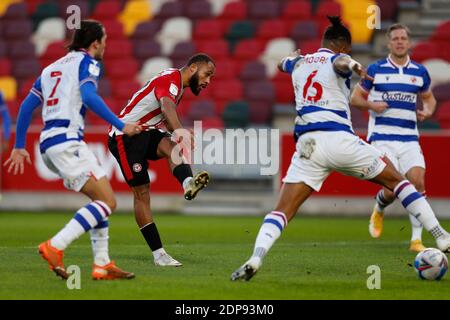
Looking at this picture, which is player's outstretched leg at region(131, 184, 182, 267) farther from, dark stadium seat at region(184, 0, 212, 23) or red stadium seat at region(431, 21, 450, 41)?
dark stadium seat at region(184, 0, 212, 23)

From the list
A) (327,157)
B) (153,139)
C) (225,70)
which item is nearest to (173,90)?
(153,139)

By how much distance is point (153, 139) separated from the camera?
886 centimetres

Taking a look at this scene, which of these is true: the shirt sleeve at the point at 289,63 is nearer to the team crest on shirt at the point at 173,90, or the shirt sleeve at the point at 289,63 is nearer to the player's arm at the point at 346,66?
the player's arm at the point at 346,66

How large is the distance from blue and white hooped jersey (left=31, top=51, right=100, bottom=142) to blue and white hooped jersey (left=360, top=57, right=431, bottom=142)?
3928 millimetres

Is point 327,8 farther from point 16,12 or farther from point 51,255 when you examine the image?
point 51,255

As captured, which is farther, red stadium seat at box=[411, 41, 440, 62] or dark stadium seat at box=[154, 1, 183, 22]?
dark stadium seat at box=[154, 1, 183, 22]

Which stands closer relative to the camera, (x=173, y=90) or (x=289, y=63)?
(x=289, y=63)

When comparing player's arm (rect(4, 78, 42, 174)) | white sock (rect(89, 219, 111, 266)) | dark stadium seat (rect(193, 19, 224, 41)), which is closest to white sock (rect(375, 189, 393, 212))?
white sock (rect(89, 219, 111, 266))

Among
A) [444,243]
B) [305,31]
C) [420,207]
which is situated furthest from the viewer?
[305,31]

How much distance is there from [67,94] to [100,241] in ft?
4.00

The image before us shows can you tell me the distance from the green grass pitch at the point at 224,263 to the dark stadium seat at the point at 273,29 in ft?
19.9

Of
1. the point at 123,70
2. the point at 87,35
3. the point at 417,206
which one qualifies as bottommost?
the point at 417,206

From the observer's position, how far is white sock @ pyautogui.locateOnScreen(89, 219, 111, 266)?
24.1ft

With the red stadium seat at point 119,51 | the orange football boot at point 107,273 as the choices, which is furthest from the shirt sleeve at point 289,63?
the red stadium seat at point 119,51
